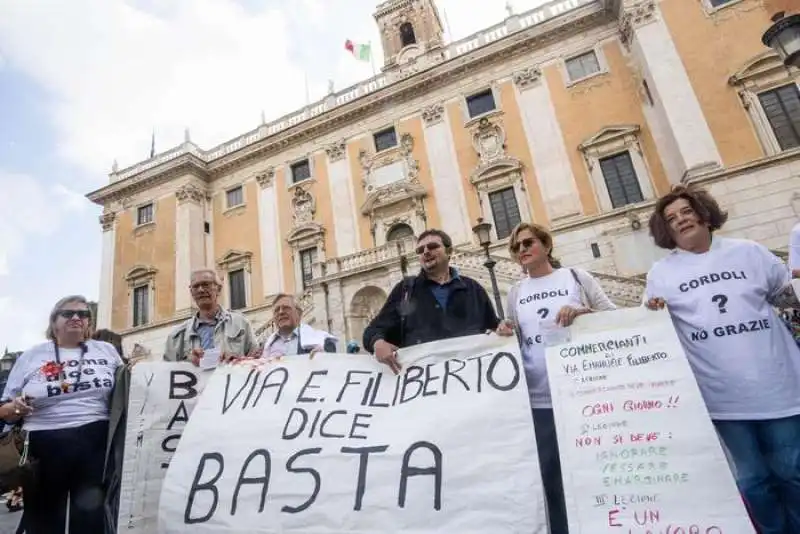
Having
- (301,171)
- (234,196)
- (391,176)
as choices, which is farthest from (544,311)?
(234,196)

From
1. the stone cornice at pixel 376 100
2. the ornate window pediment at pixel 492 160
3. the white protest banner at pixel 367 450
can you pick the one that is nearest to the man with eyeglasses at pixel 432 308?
the white protest banner at pixel 367 450

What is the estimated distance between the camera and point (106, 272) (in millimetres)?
21875

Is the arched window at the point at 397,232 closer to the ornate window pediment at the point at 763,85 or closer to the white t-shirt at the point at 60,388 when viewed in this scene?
the ornate window pediment at the point at 763,85

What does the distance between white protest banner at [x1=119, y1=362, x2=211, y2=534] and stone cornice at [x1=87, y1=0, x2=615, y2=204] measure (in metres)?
17.7

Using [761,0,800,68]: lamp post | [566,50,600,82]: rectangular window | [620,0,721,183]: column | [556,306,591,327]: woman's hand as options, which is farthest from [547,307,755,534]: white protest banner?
[566,50,600,82]: rectangular window

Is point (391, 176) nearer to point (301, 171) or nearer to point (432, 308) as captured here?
point (301, 171)

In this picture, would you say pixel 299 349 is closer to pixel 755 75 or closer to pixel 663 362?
pixel 663 362

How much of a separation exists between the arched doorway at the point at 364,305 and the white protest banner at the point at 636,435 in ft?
39.7

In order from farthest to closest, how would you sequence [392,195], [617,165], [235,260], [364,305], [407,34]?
[407,34]
[235,260]
[392,195]
[617,165]
[364,305]

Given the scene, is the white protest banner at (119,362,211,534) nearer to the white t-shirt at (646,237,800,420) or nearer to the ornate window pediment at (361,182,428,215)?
the white t-shirt at (646,237,800,420)

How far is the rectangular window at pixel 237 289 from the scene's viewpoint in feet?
63.9

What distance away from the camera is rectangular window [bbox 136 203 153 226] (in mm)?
21953

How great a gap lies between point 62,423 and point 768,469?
4.01m

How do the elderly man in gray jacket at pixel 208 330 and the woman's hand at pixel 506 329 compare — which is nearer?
the woman's hand at pixel 506 329
